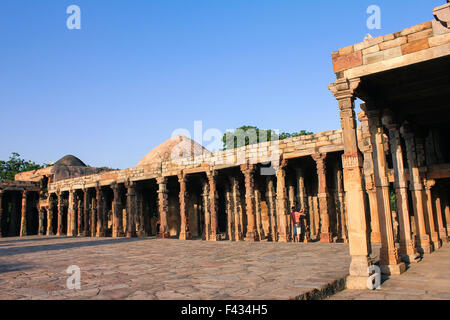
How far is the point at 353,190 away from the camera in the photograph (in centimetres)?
594

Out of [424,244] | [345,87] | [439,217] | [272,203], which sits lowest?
[424,244]

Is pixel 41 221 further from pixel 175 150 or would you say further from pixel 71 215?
pixel 175 150

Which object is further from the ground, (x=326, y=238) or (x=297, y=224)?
(x=297, y=224)

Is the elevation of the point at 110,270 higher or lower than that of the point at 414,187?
lower

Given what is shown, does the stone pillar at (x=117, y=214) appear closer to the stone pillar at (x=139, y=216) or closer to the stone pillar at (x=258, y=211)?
the stone pillar at (x=139, y=216)

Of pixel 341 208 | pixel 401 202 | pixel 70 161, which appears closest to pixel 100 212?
pixel 341 208

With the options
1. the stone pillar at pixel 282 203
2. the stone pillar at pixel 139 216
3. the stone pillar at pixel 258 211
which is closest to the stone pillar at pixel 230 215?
the stone pillar at pixel 258 211

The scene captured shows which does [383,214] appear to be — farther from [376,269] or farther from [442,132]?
[442,132]

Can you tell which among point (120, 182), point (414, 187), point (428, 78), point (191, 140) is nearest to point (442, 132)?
point (414, 187)

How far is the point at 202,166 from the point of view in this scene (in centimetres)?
1697

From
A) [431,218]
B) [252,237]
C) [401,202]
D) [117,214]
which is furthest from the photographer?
[117,214]

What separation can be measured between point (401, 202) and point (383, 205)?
55.4 inches

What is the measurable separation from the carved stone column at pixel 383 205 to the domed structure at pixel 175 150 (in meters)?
27.8
